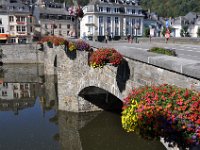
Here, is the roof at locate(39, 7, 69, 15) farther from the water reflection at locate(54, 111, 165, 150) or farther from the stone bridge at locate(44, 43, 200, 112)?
the water reflection at locate(54, 111, 165, 150)

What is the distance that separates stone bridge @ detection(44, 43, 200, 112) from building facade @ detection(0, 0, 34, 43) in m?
46.5

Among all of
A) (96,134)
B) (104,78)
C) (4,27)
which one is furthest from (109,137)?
(4,27)

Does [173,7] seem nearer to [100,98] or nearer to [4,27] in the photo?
[4,27]

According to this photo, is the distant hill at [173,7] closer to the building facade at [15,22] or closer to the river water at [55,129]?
the building facade at [15,22]

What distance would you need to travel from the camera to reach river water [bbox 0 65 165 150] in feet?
54.7

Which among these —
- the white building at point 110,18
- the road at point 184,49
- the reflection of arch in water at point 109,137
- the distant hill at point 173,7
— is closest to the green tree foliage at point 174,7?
the distant hill at point 173,7

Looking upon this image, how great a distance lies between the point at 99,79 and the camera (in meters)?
16.5

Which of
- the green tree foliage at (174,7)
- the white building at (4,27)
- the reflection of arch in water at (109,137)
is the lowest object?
the reflection of arch in water at (109,137)

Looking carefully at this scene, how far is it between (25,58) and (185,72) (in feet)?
154

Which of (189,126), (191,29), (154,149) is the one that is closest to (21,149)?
(154,149)

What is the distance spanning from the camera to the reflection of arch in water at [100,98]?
2083 centimetres

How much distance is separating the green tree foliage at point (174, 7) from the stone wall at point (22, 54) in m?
78.9

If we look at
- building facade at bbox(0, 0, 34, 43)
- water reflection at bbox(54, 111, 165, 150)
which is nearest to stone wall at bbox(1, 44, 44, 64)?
building facade at bbox(0, 0, 34, 43)

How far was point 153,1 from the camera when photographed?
133 metres
